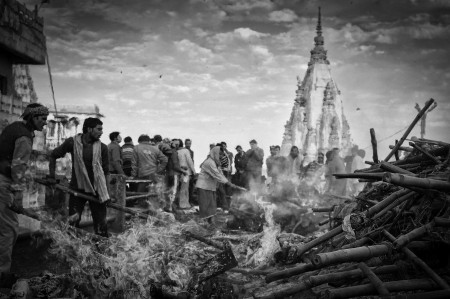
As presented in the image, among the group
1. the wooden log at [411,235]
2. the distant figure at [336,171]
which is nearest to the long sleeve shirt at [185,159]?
the distant figure at [336,171]

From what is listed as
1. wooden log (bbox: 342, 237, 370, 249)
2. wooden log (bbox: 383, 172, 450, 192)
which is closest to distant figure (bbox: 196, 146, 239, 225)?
wooden log (bbox: 342, 237, 370, 249)

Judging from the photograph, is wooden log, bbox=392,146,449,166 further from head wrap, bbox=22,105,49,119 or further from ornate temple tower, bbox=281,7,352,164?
ornate temple tower, bbox=281,7,352,164

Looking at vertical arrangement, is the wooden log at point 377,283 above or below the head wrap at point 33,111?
below

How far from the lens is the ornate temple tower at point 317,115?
3950cm

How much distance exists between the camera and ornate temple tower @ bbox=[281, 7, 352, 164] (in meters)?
39.5

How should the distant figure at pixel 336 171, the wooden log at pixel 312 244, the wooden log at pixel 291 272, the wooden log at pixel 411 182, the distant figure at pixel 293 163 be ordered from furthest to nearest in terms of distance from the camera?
the distant figure at pixel 293 163 < the distant figure at pixel 336 171 < the wooden log at pixel 312 244 < the wooden log at pixel 291 272 < the wooden log at pixel 411 182

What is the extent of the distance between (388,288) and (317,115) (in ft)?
129

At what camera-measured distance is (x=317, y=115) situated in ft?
134

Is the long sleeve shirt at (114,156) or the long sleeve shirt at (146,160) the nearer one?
the long sleeve shirt at (114,156)

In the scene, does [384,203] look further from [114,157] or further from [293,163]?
[293,163]

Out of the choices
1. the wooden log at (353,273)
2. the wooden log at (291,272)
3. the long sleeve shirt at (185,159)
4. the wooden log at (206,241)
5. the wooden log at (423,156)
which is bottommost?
the wooden log at (206,241)

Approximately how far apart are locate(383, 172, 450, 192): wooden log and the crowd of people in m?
4.40

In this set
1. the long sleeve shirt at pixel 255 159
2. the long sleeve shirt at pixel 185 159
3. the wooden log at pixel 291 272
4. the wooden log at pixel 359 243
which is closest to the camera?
the wooden log at pixel 291 272

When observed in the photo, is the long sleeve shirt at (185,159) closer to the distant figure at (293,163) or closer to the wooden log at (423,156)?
the distant figure at (293,163)
